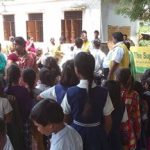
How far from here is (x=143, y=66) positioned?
930cm

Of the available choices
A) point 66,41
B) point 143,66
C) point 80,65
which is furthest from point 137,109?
point 66,41

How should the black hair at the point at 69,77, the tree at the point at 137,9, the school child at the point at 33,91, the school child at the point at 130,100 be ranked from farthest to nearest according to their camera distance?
the tree at the point at 137,9
the school child at the point at 33,91
the school child at the point at 130,100
the black hair at the point at 69,77

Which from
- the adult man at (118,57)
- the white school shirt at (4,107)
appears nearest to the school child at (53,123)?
the white school shirt at (4,107)

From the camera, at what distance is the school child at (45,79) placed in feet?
12.9

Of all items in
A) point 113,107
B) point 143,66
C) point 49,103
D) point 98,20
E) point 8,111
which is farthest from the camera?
point 98,20

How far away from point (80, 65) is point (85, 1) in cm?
1338

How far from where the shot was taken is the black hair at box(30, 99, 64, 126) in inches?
87.0

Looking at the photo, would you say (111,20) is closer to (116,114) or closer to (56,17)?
(56,17)

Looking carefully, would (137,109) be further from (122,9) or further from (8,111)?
(122,9)

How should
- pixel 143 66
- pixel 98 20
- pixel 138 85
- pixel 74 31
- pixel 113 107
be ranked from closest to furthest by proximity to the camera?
pixel 113 107
pixel 138 85
pixel 143 66
pixel 98 20
pixel 74 31

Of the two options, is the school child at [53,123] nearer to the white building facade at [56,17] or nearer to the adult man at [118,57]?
the adult man at [118,57]

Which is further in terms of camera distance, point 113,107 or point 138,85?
point 138,85

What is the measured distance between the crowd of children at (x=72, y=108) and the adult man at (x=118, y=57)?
3.59 ft

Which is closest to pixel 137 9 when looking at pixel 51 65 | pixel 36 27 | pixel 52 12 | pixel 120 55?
pixel 120 55
